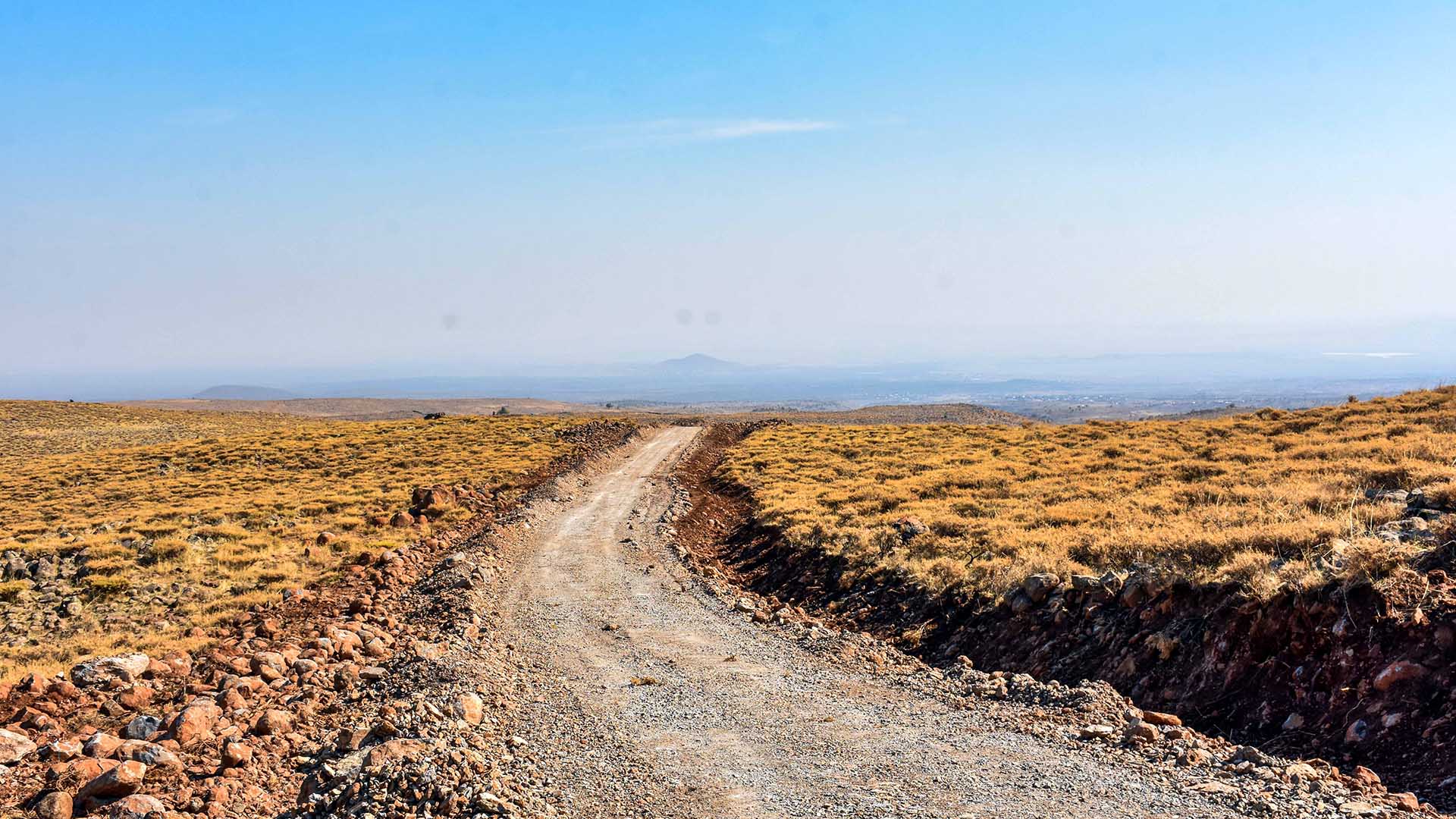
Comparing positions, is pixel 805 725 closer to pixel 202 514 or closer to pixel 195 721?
pixel 195 721

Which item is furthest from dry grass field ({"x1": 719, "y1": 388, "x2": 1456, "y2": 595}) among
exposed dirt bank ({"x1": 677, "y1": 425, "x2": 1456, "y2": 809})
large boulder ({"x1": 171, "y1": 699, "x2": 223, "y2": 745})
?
large boulder ({"x1": 171, "y1": 699, "x2": 223, "y2": 745})

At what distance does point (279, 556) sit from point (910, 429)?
3568cm

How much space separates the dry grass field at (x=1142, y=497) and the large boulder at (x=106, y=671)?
12.2 metres

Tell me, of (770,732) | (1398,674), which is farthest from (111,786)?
(1398,674)

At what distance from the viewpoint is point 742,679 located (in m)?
10.3

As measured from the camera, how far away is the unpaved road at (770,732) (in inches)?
259

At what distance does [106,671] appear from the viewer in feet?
32.9

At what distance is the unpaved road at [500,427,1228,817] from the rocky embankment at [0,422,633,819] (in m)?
0.83

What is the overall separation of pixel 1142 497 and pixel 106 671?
1980cm

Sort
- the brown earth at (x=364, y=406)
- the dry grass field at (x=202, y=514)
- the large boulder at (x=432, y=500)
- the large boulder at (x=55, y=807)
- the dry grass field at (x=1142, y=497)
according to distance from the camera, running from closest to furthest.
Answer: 1. the large boulder at (x=55, y=807)
2. the dry grass field at (x=1142, y=497)
3. the dry grass field at (x=202, y=514)
4. the large boulder at (x=432, y=500)
5. the brown earth at (x=364, y=406)

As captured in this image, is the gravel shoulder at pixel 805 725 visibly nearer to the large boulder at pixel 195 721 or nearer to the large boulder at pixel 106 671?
the large boulder at pixel 195 721

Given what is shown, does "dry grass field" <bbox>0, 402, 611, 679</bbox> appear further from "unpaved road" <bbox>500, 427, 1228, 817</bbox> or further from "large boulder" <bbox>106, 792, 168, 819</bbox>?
"large boulder" <bbox>106, 792, 168, 819</bbox>

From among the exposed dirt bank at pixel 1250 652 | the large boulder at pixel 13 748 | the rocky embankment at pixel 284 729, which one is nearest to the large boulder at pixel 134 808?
the rocky embankment at pixel 284 729

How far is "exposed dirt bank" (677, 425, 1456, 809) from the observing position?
7.41 m
